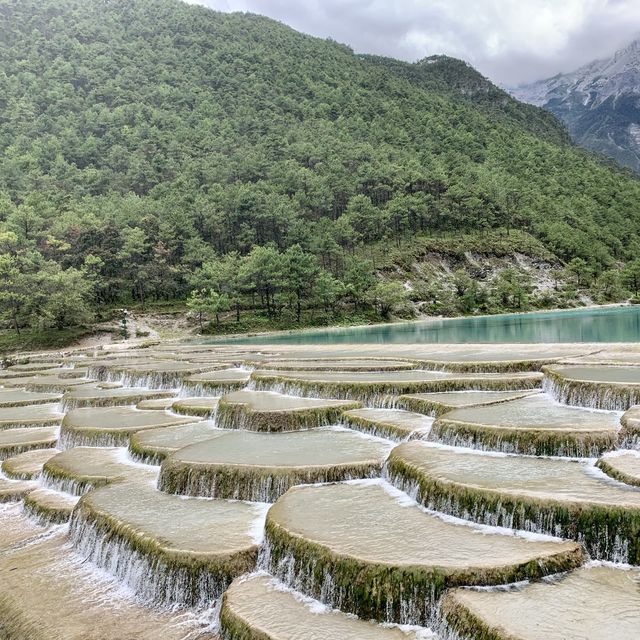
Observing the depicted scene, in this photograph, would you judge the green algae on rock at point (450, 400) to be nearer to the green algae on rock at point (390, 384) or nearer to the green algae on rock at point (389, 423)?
the green algae on rock at point (389, 423)

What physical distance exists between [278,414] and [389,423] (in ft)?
11.1

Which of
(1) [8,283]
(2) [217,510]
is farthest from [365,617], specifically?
(1) [8,283]

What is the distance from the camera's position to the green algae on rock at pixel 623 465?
9.33 meters

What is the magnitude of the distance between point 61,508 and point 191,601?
5290 mm

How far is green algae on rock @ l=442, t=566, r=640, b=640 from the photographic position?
6039 millimetres

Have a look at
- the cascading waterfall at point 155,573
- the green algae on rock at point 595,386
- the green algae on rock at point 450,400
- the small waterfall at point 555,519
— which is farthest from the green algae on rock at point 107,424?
the green algae on rock at point 595,386

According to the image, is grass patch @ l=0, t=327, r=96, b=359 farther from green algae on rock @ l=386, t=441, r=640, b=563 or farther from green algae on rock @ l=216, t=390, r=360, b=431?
green algae on rock @ l=386, t=441, r=640, b=563

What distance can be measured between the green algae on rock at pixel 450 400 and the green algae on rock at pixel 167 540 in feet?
21.2

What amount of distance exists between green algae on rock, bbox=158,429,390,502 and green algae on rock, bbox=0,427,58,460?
22.7 ft

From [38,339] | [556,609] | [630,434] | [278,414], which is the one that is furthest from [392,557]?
[38,339]

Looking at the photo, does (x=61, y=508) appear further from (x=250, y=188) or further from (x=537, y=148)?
(x=537, y=148)

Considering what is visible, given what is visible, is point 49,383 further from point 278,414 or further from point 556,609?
point 556,609

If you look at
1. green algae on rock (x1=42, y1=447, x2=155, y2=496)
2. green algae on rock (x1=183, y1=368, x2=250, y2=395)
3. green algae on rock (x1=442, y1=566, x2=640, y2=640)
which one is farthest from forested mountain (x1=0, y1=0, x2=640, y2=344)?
green algae on rock (x1=442, y1=566, x2=640, y2=640)

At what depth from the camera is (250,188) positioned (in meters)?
97.5
